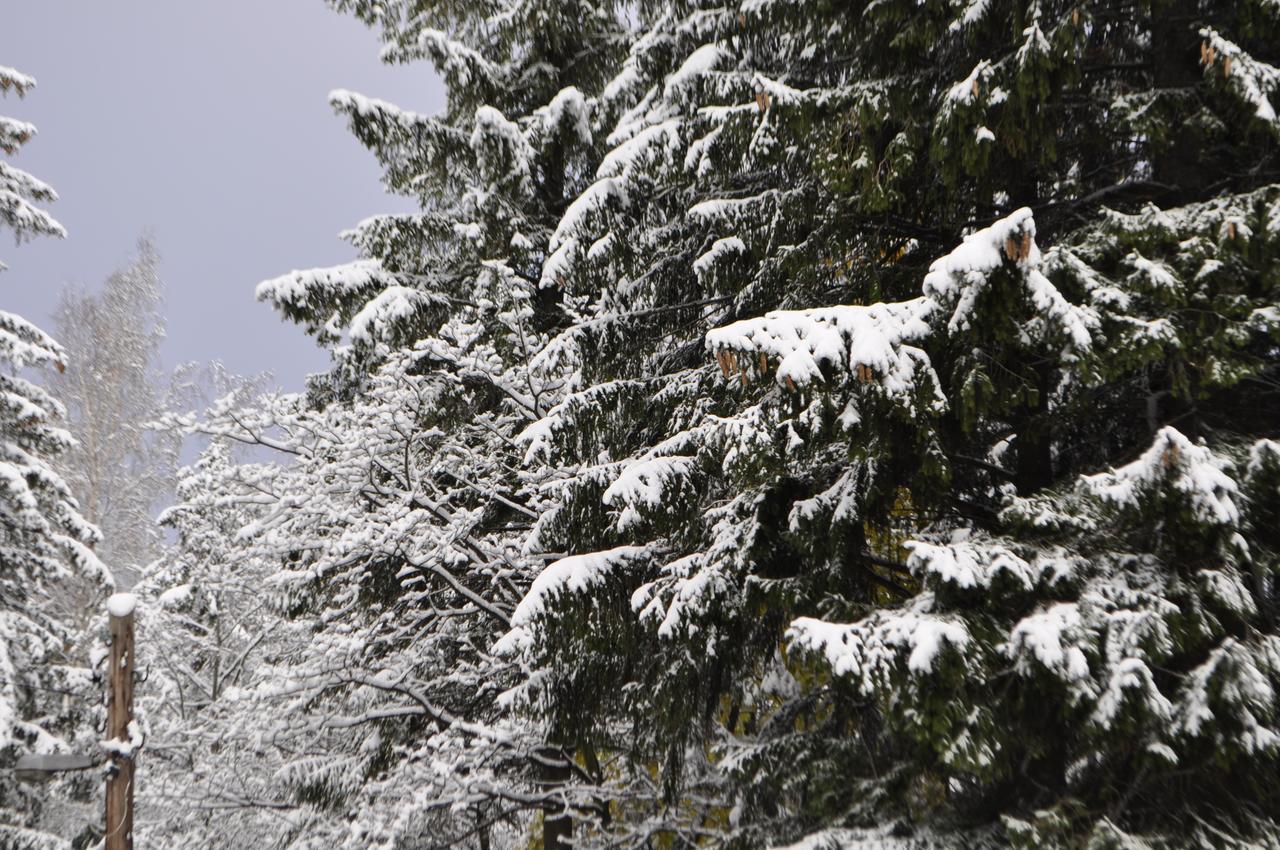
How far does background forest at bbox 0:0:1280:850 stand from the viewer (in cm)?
341

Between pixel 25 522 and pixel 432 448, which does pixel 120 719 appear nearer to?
pixel 432 448

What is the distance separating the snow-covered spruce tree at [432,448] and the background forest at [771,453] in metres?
0.05

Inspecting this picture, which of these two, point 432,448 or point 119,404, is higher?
point 119,404

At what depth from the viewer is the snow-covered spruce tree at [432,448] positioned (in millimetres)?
6430

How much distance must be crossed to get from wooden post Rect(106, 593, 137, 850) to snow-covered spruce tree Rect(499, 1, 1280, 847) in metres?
2.78

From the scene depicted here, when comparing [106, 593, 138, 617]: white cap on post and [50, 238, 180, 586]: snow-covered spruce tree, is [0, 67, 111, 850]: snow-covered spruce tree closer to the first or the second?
A: [106, 593, 138, 617]: white cap on post

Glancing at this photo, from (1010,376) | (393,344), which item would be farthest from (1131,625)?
(393,344)

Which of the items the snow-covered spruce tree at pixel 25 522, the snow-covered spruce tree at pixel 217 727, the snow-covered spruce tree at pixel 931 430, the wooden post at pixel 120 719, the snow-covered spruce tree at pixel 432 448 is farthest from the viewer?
the snow-covered spruce tree at pixel 25 522

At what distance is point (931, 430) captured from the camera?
3.82m

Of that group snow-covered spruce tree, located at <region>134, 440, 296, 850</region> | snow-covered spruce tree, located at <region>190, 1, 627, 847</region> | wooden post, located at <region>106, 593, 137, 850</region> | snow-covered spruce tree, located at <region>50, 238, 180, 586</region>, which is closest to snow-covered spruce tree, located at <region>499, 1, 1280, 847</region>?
snow-covered spruce tree, located at <region>190, 1, 627, 847</region>

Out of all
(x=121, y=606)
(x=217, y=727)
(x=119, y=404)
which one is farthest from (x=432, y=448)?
(x=119, y=404)

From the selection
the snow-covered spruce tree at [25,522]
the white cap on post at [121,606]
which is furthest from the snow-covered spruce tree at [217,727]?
the snow-covered spruce tree at [25,522]

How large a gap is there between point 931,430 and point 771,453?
2.57ft

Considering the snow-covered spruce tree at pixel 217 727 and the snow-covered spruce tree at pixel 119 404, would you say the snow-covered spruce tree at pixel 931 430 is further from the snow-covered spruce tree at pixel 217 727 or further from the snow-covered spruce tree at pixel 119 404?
the snow-covered spruce tree at pixel 119 404
